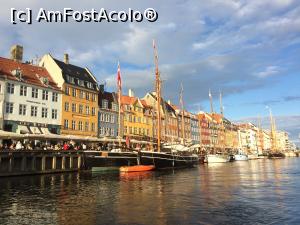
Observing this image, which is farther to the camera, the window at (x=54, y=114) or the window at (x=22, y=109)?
the window at (x=54, y=114)

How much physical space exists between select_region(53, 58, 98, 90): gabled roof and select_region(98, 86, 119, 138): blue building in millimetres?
4670

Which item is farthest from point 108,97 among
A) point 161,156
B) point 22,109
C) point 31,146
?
point 31,146

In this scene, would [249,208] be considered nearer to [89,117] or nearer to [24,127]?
[24,127]

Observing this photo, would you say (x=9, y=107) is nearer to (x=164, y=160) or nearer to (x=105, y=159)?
(x=105, y=159)

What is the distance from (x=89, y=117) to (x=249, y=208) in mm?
59276

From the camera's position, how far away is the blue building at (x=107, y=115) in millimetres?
79919

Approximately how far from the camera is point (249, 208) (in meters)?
19.5

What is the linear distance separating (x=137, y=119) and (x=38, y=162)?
165 feet

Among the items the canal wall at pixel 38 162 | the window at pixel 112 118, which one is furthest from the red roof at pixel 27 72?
the canal wall at pixel 38 162

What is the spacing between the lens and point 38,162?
146 feet

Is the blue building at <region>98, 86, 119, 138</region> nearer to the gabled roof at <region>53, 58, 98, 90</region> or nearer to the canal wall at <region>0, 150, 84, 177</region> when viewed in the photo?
the gabled roof at <region>53, 58, 98, 90</region>

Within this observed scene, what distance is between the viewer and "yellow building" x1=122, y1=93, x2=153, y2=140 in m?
89.2

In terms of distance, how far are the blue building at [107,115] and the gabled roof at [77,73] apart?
15.3ft

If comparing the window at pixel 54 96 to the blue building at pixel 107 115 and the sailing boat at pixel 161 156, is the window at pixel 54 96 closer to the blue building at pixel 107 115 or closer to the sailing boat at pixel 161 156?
the blue building at pixel 107 115
